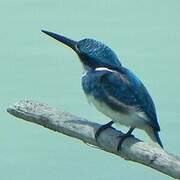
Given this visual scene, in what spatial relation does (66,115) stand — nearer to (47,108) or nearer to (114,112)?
(47,108)

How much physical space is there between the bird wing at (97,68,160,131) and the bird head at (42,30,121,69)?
4cm

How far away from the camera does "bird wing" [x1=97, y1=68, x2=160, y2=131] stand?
2172 millimetres

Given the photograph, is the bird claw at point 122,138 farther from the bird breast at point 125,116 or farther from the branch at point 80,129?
the bird breast at point 125,116

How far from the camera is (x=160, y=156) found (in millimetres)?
1790

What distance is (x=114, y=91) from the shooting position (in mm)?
2232

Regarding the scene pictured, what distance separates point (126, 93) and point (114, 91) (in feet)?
0.14

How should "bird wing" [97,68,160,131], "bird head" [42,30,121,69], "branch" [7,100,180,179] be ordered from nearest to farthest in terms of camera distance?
"branch" [7,100,180,179]
"bird wing" [97,68,160,131]
"bird head" [42,30,121,69]

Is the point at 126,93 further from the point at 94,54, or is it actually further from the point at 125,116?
the point at 94,54

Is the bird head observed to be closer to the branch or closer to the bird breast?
the bird breast

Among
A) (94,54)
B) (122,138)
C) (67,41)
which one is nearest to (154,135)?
(122,138)

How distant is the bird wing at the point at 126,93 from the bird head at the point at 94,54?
43mm

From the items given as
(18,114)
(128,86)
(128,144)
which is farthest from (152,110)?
(18,114)

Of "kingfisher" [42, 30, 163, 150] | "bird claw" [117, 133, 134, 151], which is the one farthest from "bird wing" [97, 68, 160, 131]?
"bird claw" [117, 133, 134, 151]

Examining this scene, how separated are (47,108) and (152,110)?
31 cm
